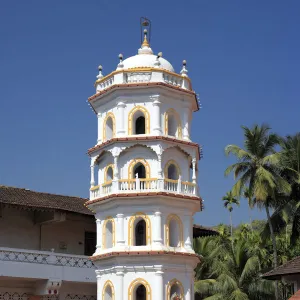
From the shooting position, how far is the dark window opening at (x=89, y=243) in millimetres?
37406

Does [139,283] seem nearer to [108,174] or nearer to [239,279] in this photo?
[108,174]

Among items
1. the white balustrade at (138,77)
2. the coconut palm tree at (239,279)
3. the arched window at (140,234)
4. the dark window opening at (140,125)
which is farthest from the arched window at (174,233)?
the coconut palm tree at (239,279)

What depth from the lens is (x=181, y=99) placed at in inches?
1250

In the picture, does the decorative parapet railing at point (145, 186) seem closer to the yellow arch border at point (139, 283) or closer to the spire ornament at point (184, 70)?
the yellow arch border at point (139, 283)

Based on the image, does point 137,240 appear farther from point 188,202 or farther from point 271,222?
point 271,222

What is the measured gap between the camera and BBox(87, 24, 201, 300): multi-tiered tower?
94.7 feet

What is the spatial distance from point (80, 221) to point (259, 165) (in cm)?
1118

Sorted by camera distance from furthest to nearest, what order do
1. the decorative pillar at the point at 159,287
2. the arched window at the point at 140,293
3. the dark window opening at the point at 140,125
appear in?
1. the dark window opening at the point at 140,125
2. the arched window at the point at 140,293
3. the decorative pillar at the point at 159,287

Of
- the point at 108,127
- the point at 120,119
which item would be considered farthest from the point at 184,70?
the point at 108,127

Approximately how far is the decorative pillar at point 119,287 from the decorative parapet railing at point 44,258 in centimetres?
504

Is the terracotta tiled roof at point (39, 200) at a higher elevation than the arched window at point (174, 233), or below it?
higher

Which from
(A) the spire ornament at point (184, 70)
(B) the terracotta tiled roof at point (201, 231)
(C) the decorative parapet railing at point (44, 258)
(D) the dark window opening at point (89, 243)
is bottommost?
(C) the decorative parapet railing at point (44, 258)

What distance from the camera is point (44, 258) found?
106ft

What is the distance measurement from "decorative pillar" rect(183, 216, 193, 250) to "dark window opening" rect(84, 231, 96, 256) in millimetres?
9088
